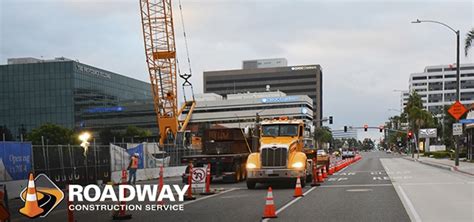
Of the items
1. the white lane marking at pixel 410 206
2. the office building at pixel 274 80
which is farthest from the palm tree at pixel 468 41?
the office building at pixel 274 80

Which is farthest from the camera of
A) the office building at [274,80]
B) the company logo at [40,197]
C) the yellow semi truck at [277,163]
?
the office building at [274,80]

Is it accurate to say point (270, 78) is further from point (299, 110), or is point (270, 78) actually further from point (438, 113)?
point (438, 113)

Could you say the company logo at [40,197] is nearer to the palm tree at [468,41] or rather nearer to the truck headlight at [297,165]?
the truck headlight at [297,165]

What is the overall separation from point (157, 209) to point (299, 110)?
137600mm

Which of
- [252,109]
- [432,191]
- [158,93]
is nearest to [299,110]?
[252,109]

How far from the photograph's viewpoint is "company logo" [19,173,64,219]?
1067 cm

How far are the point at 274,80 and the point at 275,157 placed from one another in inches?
6528

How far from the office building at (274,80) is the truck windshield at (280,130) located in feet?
523

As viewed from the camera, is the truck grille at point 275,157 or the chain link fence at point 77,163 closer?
the truck grille at point 275,157

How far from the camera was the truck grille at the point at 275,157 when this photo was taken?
2441cm

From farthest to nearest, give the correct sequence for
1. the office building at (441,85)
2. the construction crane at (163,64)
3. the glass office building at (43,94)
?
the office building at (441,85) < the glass office building at (43,94) < the construction crane at (163,64)

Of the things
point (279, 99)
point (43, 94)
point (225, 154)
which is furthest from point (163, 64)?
point (279, 99)

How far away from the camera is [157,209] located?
1725 cm

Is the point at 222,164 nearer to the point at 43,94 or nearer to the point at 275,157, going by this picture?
the point at 275,157
